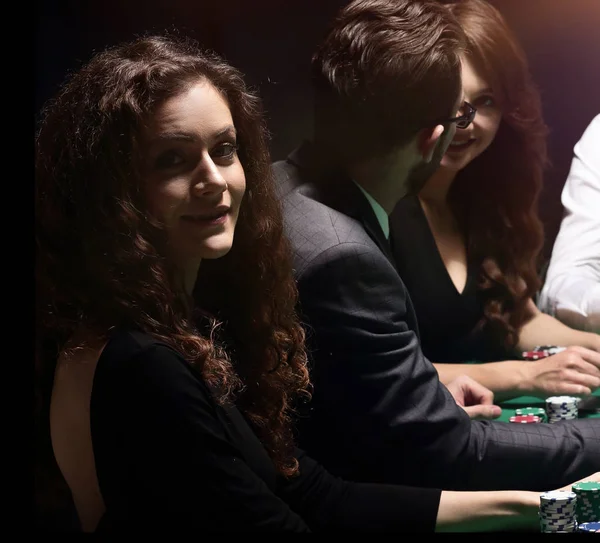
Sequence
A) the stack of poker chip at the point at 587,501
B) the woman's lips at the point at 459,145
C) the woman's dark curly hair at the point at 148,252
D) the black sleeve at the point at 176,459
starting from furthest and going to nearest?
the woman's lips at the point at 459,145 → the stack of poker chip at the point at 587,501 → the woman's dark curly hair at the point at 148,252 → the black sleeve at the point at 176,459

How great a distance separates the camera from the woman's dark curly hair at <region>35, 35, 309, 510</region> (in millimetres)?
2068

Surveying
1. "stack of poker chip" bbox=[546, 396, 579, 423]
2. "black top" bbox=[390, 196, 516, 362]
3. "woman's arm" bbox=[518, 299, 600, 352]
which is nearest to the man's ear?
"black top" bbox=[390, 196, 516, 362]

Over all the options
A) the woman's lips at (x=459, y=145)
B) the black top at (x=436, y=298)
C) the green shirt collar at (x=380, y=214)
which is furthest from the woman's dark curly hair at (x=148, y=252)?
the woman's lips at (x=459, y=145)

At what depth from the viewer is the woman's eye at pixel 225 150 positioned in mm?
2209

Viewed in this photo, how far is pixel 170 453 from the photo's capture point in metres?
1.94

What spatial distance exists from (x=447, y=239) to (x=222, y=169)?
66cm

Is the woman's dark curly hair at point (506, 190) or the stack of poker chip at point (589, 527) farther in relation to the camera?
the woman's dark curly hair at point (506, 190)

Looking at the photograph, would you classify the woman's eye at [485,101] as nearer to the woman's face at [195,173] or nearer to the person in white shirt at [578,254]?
the person in white shirt at [578,254]

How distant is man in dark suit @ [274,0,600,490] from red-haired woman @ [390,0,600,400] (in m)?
0.10

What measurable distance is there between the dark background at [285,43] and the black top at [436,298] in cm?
27

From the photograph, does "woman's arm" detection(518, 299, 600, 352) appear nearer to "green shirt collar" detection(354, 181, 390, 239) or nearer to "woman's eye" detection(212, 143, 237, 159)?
"green shirt collar" detection(354, 181, 390, 239)

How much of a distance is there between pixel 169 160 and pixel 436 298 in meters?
0.80

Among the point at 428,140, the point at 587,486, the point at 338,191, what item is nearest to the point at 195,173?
the point at 338,191

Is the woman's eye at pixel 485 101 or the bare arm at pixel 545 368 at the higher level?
the woman's eye at pixel 485 101
